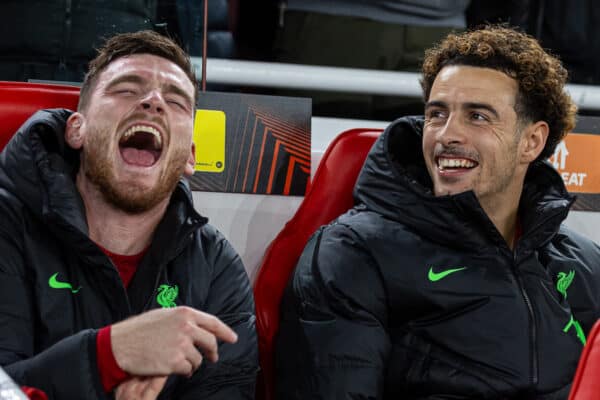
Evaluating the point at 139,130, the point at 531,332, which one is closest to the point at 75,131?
the point at 139,130

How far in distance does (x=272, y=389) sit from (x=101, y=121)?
0.60 metres

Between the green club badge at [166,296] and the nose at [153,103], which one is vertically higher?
the nose at [153,103]

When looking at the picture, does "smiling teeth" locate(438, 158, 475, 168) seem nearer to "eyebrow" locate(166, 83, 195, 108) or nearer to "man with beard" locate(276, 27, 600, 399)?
"man with beard" locate(276, 27, 600, 399)

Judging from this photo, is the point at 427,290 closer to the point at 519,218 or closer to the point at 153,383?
the point at 519,218

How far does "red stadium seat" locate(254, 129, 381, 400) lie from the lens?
174cm

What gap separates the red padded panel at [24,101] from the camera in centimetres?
168

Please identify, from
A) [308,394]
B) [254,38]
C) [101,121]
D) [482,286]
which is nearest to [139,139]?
[101,121]

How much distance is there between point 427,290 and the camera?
167 centimetres

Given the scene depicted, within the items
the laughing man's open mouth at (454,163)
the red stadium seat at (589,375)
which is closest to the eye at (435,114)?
the laughing man's open mouth at (454,163)

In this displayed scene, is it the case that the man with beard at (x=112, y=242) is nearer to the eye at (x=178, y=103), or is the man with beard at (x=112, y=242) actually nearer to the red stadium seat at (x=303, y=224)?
the eye at (x=178, y=103)

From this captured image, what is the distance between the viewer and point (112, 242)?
1579 mm

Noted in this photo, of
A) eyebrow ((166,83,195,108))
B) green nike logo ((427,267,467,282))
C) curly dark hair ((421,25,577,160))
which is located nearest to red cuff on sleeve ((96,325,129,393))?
Result: eyebrow ((166,83,195,108))

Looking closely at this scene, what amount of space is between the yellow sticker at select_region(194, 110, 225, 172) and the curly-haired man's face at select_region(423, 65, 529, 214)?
44 centimetres

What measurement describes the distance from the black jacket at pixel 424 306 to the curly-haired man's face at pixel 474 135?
0.08 m
